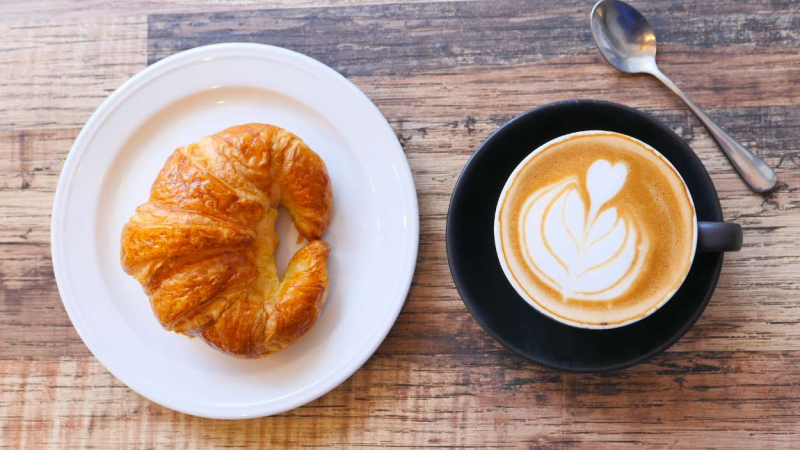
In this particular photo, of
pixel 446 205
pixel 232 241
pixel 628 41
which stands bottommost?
pixel 232 241

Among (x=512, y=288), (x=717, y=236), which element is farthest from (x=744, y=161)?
(x=512, y=288)

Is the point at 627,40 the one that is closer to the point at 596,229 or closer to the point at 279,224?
the point at 596,229

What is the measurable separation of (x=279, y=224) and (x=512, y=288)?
639 mm

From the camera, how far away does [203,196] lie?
1.52 metres

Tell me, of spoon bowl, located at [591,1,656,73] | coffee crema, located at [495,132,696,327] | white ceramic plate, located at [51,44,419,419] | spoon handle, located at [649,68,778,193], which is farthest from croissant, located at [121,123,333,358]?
spoon handle, located at [649,68,778,193]

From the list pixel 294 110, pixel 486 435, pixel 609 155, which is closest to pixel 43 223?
pixel 294 110

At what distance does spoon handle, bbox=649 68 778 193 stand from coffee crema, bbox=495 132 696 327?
0.41 m

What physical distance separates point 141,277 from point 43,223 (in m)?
0.50

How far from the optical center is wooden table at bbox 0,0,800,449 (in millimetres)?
1727

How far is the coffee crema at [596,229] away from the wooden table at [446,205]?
0.34 m

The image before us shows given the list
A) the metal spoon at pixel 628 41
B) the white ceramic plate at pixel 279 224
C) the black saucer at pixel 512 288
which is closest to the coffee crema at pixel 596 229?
the black saucer at pixel 512 288

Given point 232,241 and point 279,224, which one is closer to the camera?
point 232,241

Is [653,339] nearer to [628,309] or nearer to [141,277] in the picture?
[628,309]

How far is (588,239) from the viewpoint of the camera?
1.42 meters
